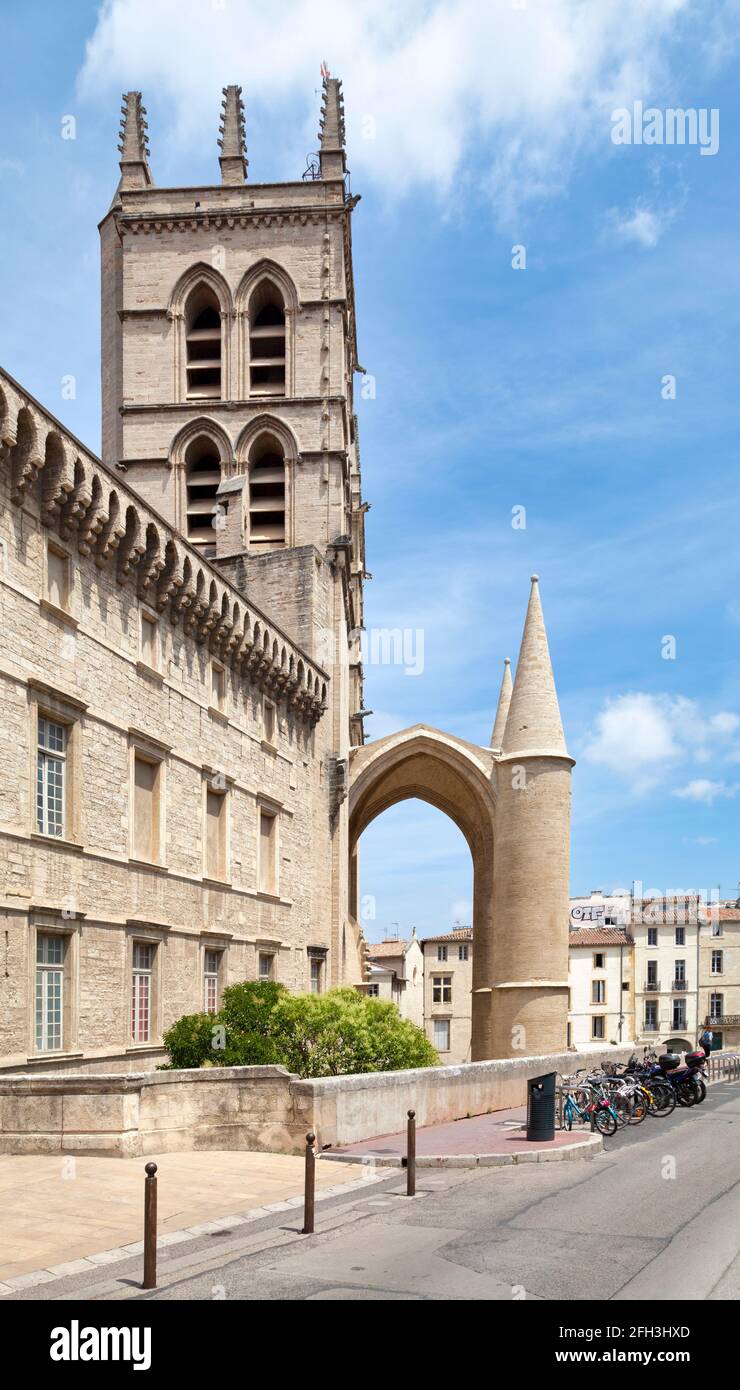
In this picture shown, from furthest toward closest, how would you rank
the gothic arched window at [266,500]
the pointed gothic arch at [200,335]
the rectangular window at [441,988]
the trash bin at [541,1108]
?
1. the rectangular window at [441,988]
2. the pointed gothic arch at [200,335]
3. the gothic arched window at [266,500]
4. the trash bin at [541,1108]

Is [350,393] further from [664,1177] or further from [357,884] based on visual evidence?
[664,1177]

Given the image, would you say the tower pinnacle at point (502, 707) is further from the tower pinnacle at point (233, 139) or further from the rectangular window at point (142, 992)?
the rectangular window at point (142, 992)

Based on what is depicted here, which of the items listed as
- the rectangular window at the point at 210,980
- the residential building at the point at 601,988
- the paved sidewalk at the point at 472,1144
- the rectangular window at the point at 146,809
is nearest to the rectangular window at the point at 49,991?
the rectangular window at the point at 146,809

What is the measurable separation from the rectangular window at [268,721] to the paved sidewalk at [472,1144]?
37.8 ft

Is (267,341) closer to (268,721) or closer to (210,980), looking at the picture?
(268,721)

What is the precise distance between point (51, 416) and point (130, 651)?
440cm

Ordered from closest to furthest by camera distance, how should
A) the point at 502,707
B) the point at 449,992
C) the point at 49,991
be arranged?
the point at 49,991, the point at 502,707, the point at 449,992

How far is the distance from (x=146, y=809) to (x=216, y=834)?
3933mm

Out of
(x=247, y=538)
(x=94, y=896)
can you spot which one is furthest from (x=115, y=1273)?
(x=247, y=538)

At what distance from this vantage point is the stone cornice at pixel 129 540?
16.7 meters

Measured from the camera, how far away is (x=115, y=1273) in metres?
8.52

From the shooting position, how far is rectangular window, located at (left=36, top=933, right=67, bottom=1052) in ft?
55.1

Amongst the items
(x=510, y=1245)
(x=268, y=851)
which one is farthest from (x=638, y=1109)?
(x=510, y=1245)

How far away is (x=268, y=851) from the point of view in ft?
92.9
